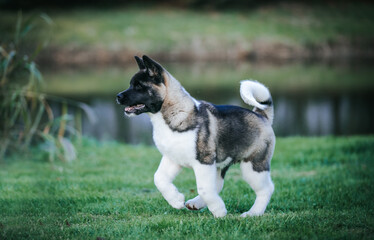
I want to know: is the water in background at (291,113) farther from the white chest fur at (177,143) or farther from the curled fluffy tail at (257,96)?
the white chest fur at (177,143)

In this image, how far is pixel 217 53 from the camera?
32719 mm

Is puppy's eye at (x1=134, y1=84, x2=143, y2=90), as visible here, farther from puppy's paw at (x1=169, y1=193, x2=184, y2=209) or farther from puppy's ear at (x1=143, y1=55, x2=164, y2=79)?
puppy's paw at (x1=169, y1=193, x2=184, y2=209)

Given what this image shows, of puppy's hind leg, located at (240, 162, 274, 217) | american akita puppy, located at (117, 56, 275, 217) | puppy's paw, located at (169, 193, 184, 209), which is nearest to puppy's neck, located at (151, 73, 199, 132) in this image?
american akita puppy, located at (117, 56, 275, 217)

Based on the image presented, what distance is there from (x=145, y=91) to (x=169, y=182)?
0.97 meters

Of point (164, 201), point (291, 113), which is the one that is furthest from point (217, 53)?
point (164, 201)

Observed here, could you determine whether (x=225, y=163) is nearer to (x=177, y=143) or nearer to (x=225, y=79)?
(x=177, y=143)

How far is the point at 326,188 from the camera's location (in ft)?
21.5

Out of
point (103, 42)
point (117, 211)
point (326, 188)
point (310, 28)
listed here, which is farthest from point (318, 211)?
point (310, 28)

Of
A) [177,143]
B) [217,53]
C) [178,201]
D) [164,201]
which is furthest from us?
[217,53]

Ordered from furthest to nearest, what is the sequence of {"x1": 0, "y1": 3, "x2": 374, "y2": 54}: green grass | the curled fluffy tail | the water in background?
{"x1": 0, "y1": 3, "x2": 374, "y2": 54}: green grass < the water in background < the curled fluffy tail

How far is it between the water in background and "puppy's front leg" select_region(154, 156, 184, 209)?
7.72 metres

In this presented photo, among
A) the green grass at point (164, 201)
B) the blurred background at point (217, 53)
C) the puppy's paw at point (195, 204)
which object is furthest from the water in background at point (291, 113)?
the puppy's paw at point (195, 204)

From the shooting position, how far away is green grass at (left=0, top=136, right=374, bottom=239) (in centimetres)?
464

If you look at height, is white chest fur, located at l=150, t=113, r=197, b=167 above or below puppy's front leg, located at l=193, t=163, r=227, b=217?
above
